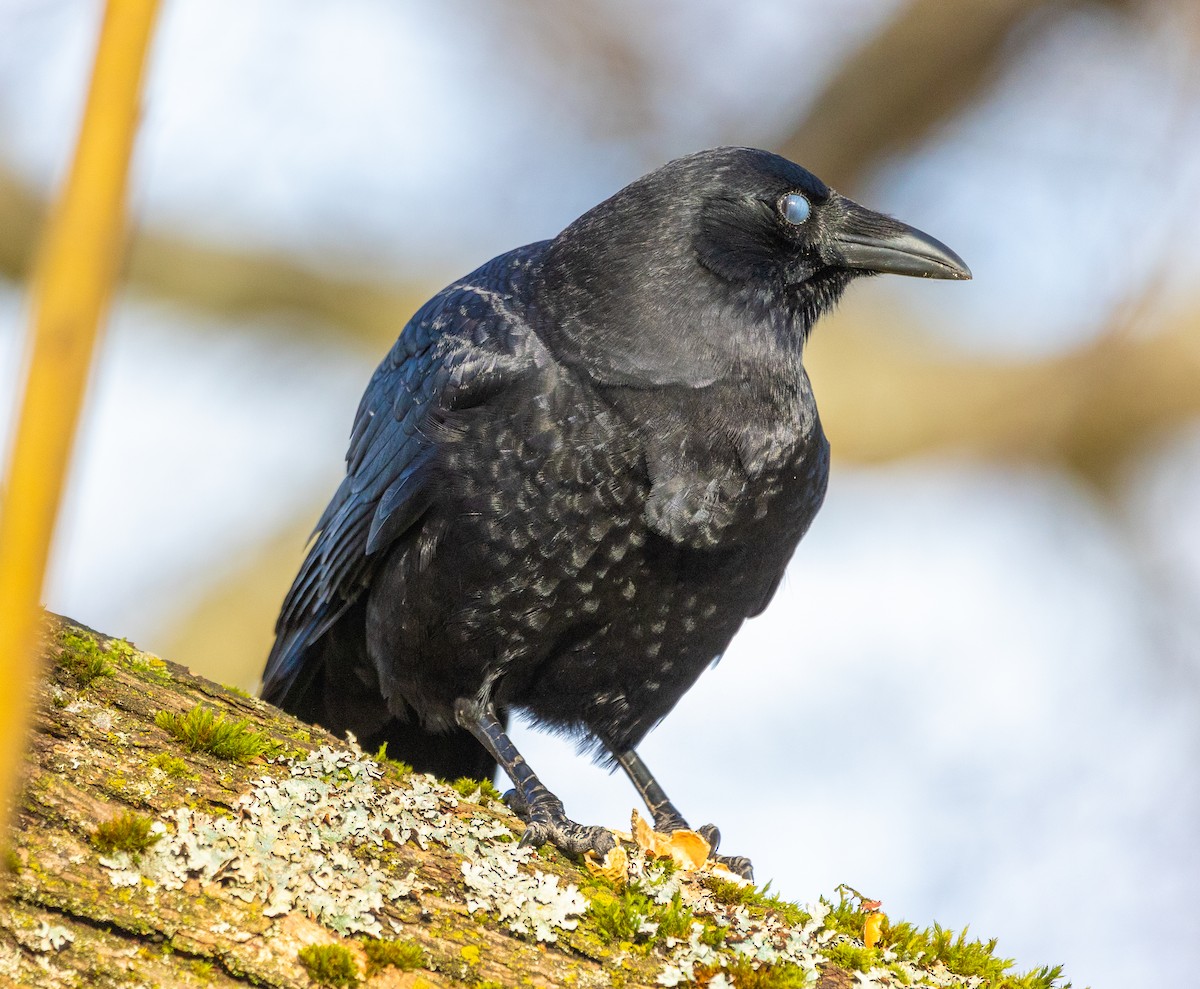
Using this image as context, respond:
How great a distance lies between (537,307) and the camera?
150 inches

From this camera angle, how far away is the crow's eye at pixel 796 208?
3891 millimetres

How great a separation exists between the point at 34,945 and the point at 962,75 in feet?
19.0

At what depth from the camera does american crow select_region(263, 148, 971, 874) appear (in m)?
3.41

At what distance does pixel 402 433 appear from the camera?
A: 12.8 ft

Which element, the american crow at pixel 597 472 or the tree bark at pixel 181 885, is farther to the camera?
the american crow at pixel 597 472

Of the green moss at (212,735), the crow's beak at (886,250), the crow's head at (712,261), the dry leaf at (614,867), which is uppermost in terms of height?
the crow's beak at (886,250)

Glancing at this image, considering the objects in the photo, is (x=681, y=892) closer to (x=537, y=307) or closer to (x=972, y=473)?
(x=537, y=307)

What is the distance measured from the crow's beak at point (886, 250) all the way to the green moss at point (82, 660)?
2466 mm

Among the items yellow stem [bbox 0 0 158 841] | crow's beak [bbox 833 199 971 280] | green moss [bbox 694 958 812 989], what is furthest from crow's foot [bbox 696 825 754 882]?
yellow stem [bbox 0 0 158 841]

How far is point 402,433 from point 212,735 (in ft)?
5.08

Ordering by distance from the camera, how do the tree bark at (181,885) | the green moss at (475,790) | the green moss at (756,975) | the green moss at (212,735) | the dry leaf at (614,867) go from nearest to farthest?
the tree bark at (181,885)
the green moss at (756,975)
the green moss at (212,735)
the dry leaf at (614,867)
the green moss at (475,790)

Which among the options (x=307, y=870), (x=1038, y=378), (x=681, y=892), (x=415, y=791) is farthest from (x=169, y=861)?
(x=1038, y=378)

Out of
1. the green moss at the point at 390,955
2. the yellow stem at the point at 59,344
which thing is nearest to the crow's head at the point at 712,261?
the green moss at the point at 390,955

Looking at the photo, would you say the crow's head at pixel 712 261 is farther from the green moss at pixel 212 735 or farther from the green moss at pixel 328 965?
the green moss at pixel 328 965
